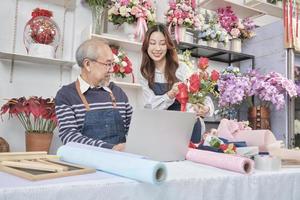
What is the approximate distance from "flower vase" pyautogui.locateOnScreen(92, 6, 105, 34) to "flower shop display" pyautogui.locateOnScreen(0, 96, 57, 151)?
0.66 meters

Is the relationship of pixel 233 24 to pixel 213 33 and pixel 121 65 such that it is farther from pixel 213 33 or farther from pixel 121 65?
pixel 121 65

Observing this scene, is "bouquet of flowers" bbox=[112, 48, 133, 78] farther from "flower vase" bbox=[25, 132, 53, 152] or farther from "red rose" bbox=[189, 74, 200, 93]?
"red rose" bbox=[189, 74, 200, 93]

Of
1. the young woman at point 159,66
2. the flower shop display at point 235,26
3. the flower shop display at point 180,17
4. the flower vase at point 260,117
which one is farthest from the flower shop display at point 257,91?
the young woman at point 159,66

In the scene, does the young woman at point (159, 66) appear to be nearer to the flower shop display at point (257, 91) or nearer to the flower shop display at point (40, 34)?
the flower shop display at point (40, 34)

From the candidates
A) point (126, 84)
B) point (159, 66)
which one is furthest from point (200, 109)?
point (126, 84)

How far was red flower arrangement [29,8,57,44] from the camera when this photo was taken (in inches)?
81.3

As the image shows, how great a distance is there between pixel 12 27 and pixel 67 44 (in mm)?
390

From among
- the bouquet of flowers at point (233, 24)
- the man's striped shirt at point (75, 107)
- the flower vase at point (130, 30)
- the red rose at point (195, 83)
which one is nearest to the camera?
the red rose at point (195, 83)

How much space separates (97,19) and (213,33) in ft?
3.38

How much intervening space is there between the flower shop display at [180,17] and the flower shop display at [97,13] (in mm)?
551

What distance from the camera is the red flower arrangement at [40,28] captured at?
81.3 inches

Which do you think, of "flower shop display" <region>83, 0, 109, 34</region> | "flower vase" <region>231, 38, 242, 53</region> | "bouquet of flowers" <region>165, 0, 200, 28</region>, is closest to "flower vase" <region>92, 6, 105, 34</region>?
"flower shop display" <region>83, 0, 109, 34</region>

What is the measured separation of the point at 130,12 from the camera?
2.35 m

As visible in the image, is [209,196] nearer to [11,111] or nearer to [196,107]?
[196,107]
